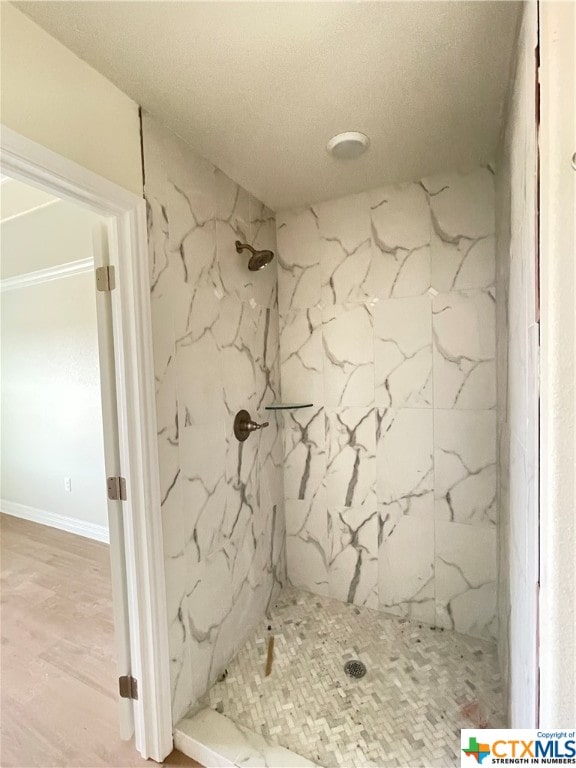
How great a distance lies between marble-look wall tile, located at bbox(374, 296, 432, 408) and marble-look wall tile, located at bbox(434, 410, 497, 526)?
0.17 metres

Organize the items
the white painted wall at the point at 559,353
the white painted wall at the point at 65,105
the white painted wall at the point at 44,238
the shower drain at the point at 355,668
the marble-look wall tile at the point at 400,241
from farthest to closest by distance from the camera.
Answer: the white painted wall at the point at 44,238
the marble-look wall tile at the point at 400,241
the shower drain at the point at 355,668
the white painted wall at the point at 65,105
the white painted wall at the point at 559,353

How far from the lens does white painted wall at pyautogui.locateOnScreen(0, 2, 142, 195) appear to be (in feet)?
2.83

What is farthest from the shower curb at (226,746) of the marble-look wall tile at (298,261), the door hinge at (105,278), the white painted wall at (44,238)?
the white painted wall at (44,238)

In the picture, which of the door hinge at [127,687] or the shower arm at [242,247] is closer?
the door hinge at [127,687]

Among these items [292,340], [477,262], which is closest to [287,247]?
[292,340]

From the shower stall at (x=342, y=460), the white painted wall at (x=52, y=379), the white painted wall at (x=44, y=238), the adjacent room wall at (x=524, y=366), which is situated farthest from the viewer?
the white painted wall at (x=52, y=379)

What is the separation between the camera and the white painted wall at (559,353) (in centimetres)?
59

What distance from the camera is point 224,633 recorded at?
1.59 m

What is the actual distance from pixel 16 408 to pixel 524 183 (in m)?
4.27

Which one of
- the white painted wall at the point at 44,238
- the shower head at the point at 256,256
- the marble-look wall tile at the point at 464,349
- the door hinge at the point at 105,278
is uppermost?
the white painted wall at the point at 44,238

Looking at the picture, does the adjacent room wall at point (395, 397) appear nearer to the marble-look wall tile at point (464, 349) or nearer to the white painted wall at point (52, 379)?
the marble-look wall tile at point (464, 349)

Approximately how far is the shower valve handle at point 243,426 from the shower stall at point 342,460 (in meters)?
0.03

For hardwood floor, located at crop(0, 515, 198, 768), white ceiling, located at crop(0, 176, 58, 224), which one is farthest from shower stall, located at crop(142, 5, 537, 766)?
white ceiling, located at crop(0, 176, 58, 224)

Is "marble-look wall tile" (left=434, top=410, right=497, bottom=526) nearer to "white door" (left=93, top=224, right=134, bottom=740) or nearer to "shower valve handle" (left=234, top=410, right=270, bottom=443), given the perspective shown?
"shower valve handle" (left=234, top=410, right=270, bottom=443)
